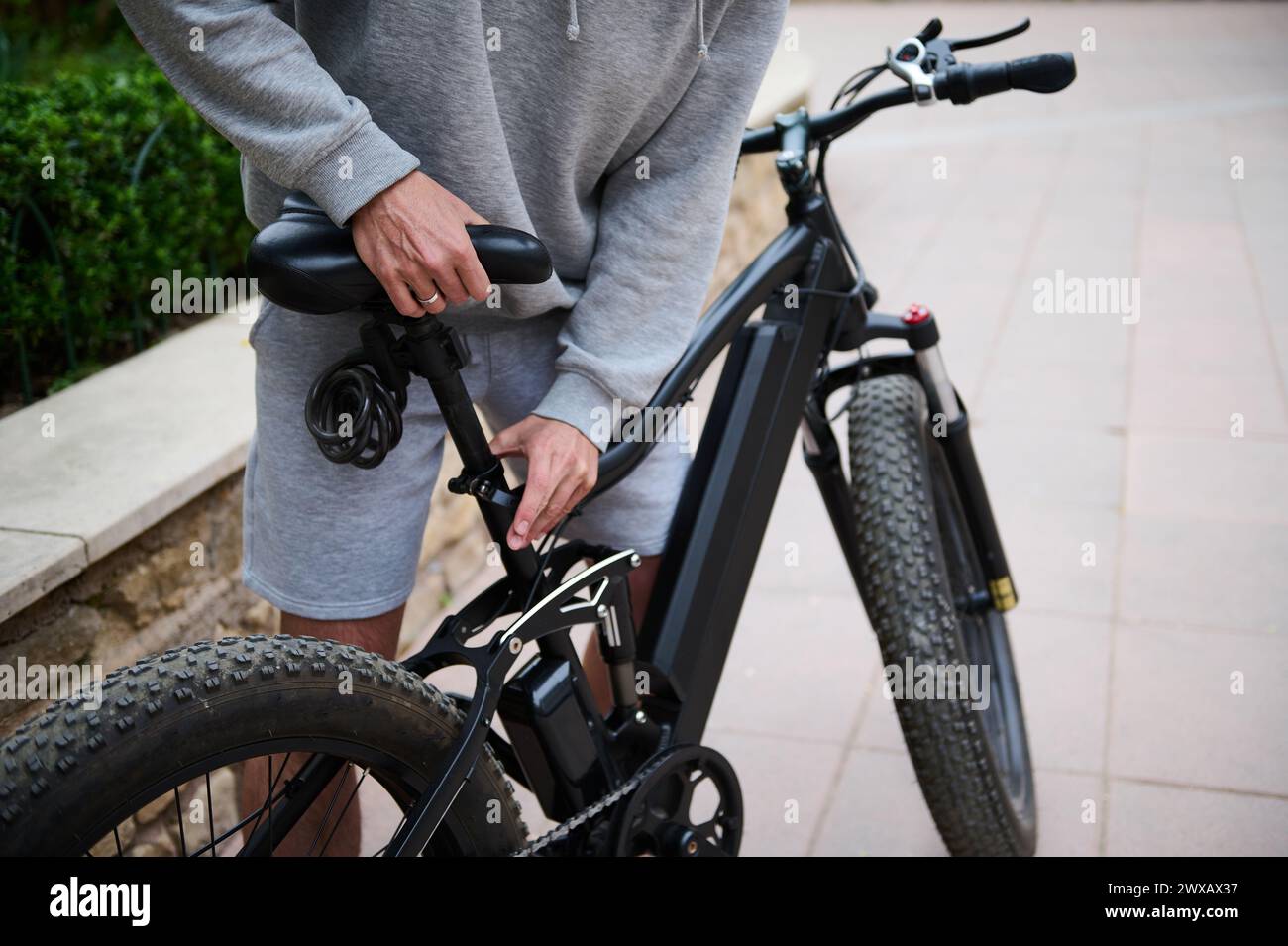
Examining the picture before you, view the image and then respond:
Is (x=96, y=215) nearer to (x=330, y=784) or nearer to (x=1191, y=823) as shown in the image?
(x=330, y=784)

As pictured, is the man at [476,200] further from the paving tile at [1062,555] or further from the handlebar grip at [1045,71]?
the paving tile at [1062,555]

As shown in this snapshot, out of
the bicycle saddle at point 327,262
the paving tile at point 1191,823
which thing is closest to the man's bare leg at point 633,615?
the bicycle saddle at point 327,262

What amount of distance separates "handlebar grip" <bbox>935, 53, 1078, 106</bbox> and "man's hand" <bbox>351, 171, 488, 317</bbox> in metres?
0.77

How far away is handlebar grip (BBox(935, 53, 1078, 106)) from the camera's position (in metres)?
1.65

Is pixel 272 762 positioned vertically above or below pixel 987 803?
above

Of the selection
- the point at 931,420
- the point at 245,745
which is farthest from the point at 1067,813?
the point at 245,745

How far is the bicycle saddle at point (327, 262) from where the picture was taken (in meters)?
1.25

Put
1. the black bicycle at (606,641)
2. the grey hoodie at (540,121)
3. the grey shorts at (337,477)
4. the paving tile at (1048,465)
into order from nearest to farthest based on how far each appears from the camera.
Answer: the black bicycle at (606,641)
the grey hoodie at (540,121)
the grey shorts at (337,477)
the paving tile at (1048,465)

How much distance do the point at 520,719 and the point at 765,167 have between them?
4.27m

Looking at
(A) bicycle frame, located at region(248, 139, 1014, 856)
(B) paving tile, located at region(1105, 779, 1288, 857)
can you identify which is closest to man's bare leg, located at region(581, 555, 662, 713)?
(A) bicycle frame, located at region(248, 139, 1014, 856)

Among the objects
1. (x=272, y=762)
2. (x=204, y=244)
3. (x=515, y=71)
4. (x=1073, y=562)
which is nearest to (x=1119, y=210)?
(x=1073, y=562)

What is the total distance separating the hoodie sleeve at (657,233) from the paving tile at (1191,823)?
4.60 feet
